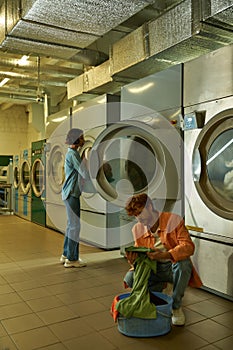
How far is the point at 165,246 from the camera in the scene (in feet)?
7.89

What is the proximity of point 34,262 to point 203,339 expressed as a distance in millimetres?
2403

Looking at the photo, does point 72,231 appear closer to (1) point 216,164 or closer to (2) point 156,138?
(2) point 156,138

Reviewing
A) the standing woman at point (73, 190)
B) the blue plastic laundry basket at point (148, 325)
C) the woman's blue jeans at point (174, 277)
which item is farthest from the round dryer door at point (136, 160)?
the blue plastic laundry basket at point (148, 325)

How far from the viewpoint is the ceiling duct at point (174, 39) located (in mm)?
3113

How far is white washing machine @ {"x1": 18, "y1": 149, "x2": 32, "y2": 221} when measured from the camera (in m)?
7.46

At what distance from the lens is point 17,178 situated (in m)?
8.38

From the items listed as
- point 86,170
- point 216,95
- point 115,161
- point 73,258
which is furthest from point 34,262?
point 216,95

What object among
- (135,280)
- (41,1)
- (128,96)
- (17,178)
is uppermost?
(41,1)

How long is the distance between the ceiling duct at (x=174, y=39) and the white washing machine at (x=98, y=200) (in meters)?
0.46

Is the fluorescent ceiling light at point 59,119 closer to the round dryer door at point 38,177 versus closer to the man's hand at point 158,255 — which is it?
the round dryer door at point 38,177

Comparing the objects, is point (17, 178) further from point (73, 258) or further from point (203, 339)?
point (203, 339)

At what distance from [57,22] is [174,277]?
8.58 ft

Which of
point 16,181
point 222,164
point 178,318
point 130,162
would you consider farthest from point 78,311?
point 16,181

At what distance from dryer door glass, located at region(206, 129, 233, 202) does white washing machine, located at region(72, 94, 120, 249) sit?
1853mm
